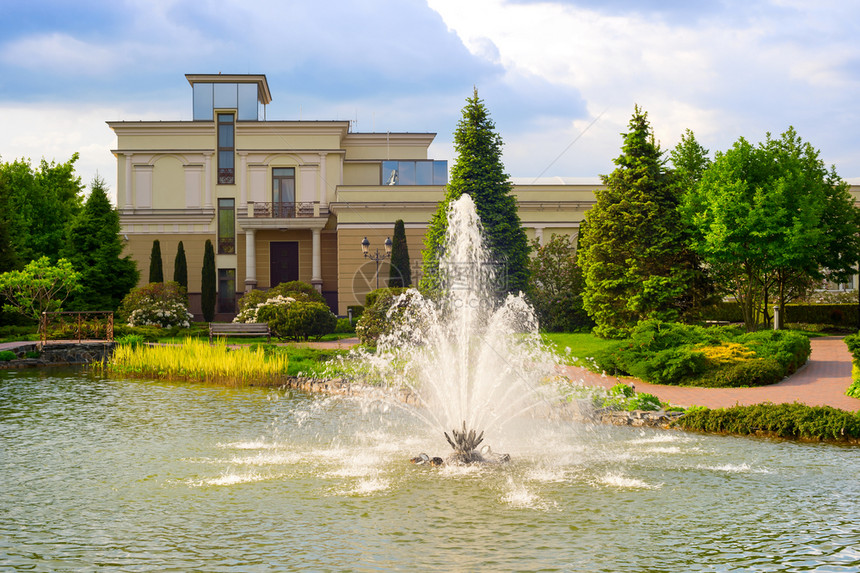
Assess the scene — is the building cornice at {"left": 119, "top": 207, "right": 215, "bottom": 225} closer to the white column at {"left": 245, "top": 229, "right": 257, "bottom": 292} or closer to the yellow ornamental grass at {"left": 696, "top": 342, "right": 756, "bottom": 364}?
the white column at {"left": 245, "top": 229, "right": 257, "bottom": 292}

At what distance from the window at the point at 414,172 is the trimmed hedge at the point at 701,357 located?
28026 mm

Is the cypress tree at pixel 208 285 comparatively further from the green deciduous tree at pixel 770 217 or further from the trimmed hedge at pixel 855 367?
the trimmed hedge at pixel 855 367

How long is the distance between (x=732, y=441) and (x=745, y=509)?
141 inches

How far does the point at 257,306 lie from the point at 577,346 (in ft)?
Result: 49.1

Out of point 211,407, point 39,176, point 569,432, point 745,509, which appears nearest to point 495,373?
point 569,432

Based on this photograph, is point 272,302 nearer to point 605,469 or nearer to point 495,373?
point 495,373

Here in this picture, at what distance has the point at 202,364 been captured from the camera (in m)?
19.1

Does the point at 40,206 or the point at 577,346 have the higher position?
the point at 40,206

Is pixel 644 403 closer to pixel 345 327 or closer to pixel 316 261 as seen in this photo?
pixel 345 327

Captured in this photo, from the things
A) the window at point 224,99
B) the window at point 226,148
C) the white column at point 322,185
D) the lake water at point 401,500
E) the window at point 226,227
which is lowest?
the lake water at point 401,500

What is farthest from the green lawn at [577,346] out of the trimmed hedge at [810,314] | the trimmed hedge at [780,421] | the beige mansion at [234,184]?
the beige mansion at [234,184]

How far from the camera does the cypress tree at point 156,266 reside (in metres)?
39.4

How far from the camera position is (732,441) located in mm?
11188

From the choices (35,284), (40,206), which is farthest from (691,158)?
(40,206)
